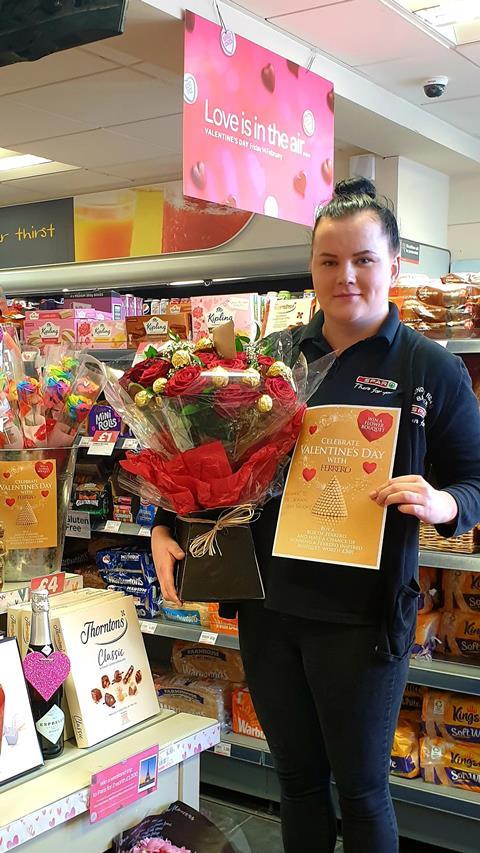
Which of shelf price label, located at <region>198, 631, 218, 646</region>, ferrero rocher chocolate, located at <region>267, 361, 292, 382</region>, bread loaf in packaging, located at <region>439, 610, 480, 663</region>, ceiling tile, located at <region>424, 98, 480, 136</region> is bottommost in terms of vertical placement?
shelf price label, located at <region>198, 631, 218, 646</region>

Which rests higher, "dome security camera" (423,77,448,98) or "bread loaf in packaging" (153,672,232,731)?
"dome security camera" (423,77,448,98)

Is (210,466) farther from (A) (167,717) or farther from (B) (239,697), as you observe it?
(B) (239,697)

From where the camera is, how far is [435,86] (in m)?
4.62

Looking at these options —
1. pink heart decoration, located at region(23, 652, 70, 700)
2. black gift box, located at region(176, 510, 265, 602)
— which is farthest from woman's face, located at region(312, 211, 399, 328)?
pink heart decoration, located at region(23, 652, 70, 700)

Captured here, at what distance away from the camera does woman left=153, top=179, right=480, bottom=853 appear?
1.76m

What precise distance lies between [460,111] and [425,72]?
2.40 ft

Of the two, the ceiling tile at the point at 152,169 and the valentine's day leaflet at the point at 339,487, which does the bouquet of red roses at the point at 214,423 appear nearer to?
the valentine's day leaflet at the point at 339,487

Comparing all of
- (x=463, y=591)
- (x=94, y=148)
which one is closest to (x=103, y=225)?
(x=94, y=148)

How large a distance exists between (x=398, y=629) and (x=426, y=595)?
1.53m

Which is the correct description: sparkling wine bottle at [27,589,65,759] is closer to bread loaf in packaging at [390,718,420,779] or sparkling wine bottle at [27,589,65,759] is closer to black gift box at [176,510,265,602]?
black gift box at [176,510,265,602]

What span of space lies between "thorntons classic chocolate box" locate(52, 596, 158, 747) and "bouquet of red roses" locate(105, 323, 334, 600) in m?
0.30

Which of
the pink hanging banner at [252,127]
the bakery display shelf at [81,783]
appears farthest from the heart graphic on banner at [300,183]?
the bakery display shelf at [81,783]

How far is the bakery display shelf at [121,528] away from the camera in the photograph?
3714 millimetres

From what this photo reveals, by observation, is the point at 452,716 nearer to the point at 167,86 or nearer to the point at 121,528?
the point at 121,528
